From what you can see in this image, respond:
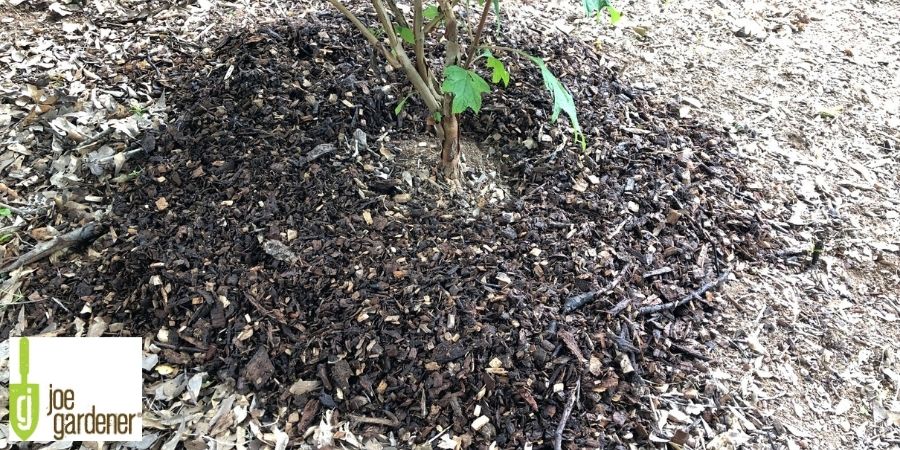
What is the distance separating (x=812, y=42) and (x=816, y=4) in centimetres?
45

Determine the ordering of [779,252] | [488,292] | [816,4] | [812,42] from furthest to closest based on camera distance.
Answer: [816,4] < [812,42] < [779,252] < [488,292]

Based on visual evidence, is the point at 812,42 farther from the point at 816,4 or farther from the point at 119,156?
the point at 119,156

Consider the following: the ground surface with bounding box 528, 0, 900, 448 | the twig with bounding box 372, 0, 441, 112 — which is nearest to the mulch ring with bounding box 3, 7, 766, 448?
the ground surface with bounding box 528, 0, 900, 448

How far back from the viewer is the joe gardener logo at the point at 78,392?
1.85 metres

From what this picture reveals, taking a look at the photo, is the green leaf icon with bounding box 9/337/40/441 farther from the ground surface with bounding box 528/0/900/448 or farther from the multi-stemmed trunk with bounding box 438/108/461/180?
the ground surface with bounding box 528/0/900/448

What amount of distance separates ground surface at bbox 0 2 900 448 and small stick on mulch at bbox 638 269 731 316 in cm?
3

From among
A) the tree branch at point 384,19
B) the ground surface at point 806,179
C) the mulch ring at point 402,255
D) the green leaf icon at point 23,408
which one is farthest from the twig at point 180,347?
the ground surface at point 806,179

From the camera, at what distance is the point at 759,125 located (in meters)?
2.88

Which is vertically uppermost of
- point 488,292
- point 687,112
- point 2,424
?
point 687,112

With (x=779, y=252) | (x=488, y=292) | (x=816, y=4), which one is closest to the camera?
(x=488, y=292)

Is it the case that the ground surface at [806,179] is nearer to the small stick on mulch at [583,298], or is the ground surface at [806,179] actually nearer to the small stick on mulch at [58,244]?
the small stick on mulch at [583,298]

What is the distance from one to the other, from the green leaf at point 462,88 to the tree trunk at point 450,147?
33 cm

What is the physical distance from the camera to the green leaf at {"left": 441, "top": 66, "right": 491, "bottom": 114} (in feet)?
5.89

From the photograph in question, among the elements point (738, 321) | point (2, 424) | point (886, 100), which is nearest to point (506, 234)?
point (738, 321)
